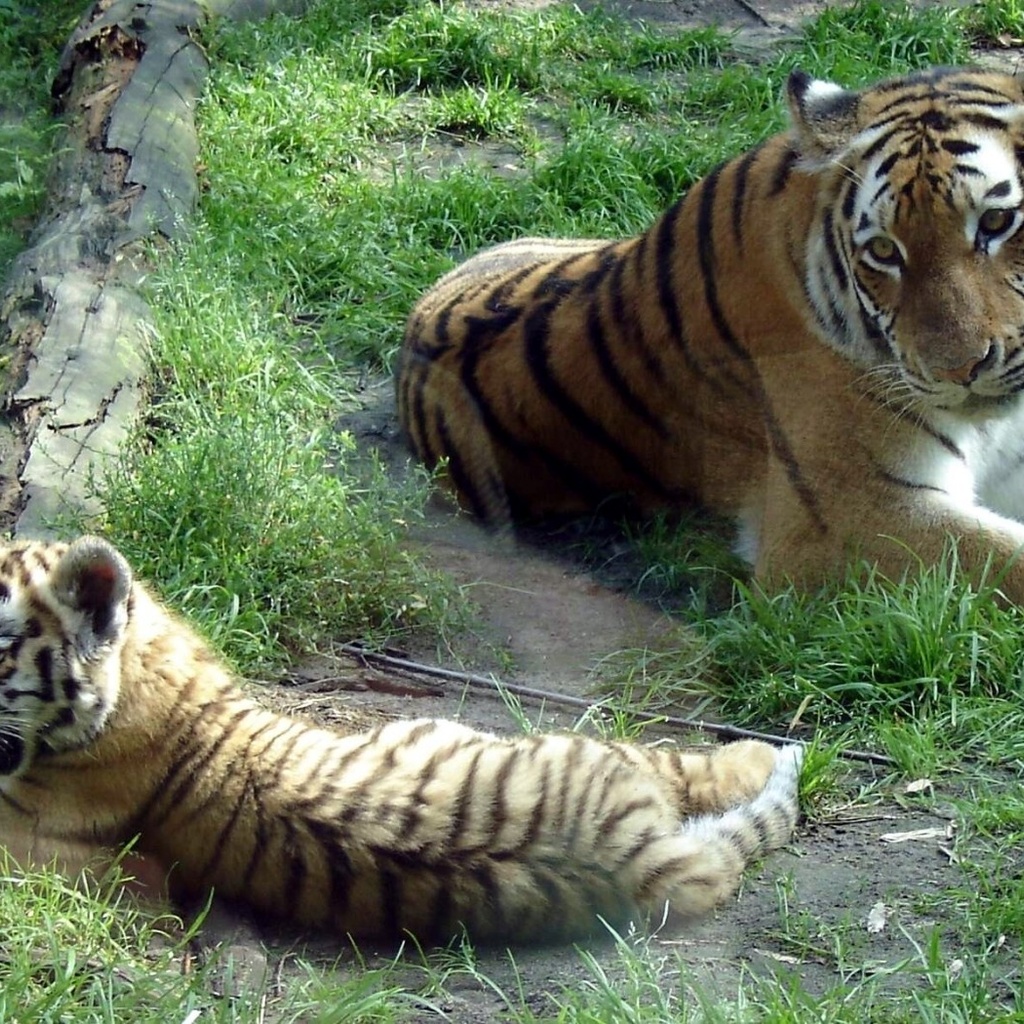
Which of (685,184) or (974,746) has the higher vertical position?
(685,184)

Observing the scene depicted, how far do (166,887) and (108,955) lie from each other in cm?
35

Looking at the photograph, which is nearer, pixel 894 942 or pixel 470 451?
pixel 894 942

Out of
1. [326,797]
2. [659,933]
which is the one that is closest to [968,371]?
[659,933]

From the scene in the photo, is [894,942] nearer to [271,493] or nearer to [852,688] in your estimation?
[852,688]

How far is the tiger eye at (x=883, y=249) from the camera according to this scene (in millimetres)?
4555

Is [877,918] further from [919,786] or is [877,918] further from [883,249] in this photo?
[883,249]

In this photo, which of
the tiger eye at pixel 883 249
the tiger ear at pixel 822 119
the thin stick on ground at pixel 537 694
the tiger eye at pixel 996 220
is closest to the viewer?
the thin stick on ground at pixel 537 694

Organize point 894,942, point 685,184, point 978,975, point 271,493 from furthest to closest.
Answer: point 685,184 → point 271,493 → point 894,942 → point 978,975

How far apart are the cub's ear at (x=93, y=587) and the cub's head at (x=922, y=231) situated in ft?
6.94

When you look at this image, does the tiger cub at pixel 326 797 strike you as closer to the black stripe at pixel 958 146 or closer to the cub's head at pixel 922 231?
the cub's head at pixel 922 231

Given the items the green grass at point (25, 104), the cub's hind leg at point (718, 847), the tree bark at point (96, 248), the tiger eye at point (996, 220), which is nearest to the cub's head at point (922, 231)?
the tiger eye at point (996, 220)

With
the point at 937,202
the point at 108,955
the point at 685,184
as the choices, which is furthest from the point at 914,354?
the point at 685,184

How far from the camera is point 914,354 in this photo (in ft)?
14.8

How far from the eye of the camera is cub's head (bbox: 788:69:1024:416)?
14.4ft
